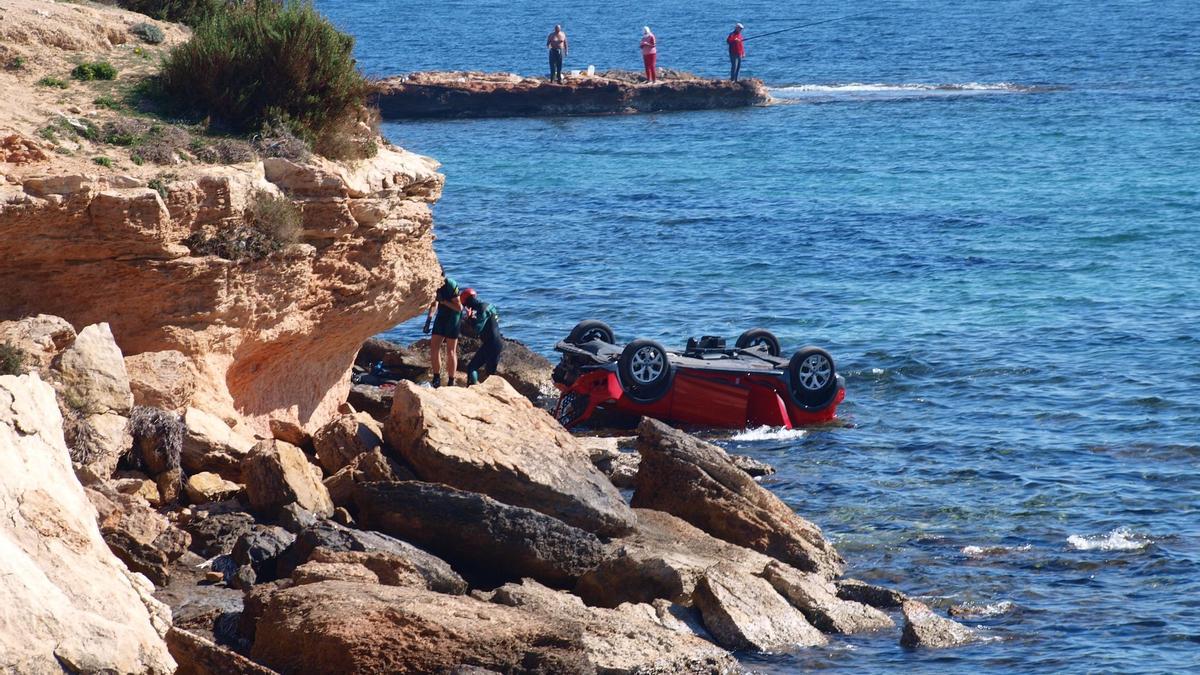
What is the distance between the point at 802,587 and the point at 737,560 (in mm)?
821

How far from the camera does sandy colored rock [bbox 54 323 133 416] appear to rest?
11102 mm

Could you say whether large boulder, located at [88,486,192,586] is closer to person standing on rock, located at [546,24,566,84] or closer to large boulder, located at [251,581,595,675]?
large boulder, located at [251,581,595,675]

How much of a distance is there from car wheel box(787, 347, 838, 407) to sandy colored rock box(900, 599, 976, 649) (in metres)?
7.70

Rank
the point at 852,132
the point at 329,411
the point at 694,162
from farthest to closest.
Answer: the point at 852,132 → the point at 694,162 → the point at 329,411

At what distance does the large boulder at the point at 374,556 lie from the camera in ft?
33.3

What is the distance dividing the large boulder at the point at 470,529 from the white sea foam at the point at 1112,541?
600 centimetres

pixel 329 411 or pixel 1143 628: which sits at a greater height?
pixel 329 411

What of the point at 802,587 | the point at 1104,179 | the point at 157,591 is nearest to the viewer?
the point at 157,591

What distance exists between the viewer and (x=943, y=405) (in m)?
20.4

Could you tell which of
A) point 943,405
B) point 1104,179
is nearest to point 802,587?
point 943,405

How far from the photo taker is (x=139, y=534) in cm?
1030

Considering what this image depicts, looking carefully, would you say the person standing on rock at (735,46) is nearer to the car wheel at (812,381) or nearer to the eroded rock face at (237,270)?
the car wheel at (812,381)

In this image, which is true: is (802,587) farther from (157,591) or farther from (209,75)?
(209,75)

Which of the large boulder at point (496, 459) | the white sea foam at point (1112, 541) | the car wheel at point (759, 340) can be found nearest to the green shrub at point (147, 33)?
the large boulder at point (496, 459)
